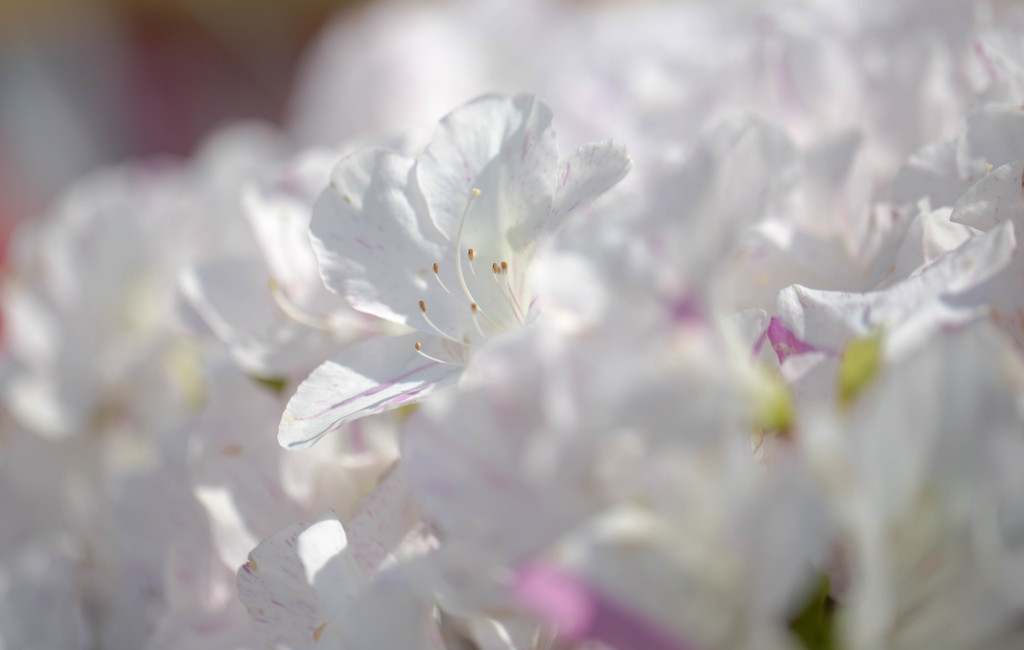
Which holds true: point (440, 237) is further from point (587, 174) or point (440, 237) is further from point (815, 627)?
point (815, 627)

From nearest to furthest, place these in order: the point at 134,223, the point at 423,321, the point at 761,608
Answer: the point at 761,608
the point at 423,321
the point at 134,223

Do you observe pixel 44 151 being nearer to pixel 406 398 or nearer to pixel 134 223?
pixel 134 223

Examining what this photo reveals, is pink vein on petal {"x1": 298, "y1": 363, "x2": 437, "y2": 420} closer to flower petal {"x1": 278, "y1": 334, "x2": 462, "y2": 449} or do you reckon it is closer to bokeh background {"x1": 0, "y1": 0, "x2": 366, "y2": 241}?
flower petal {"x1": 278, "y1": 334, "x2": 462, "y2": 449}

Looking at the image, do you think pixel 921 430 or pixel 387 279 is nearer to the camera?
pixel 921 430

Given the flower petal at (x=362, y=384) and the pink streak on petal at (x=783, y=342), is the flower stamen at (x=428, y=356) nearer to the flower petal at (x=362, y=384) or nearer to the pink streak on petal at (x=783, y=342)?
the flower petal at (x=362, y=384)

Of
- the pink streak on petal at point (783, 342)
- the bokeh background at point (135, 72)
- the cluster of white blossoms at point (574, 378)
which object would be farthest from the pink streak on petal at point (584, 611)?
the bokeh background at point (135, 72)

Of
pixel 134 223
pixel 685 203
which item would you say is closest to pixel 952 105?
pixel 685 203

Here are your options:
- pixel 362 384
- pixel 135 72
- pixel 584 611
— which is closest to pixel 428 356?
pixel 362 384
